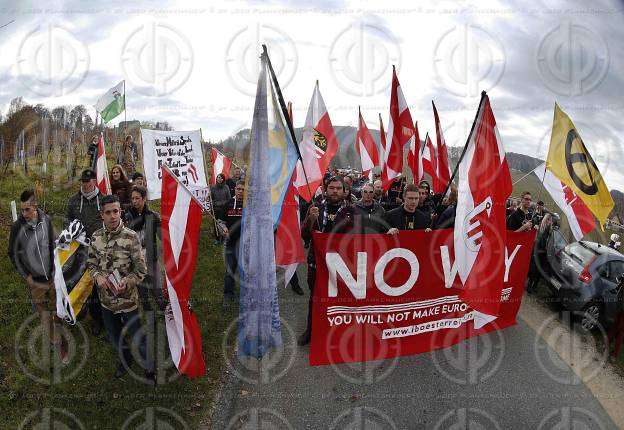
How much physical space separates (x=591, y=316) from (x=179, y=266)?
6730 mm

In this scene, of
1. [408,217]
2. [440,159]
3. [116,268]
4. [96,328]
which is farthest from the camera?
[440,159]

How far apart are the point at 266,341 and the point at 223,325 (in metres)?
2.10

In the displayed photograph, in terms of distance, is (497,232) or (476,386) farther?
(476,386)

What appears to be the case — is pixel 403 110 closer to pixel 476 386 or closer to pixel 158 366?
pixel 476 386

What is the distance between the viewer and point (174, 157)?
1082 centimetres

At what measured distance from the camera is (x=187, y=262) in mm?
4289

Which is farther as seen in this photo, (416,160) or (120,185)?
(416,160)

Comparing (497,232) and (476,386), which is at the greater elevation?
(497,232)

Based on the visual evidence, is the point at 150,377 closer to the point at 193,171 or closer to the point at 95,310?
the point at 95,310

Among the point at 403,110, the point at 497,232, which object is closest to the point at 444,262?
the point at 497,232

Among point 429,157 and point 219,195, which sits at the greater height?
point 429,157

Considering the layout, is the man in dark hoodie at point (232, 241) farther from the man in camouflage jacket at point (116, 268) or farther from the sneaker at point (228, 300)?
the man in camouflage jacket at point (116, 268)

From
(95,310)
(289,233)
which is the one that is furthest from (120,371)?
(289,233)

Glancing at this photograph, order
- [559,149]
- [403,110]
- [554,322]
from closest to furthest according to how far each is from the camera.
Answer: [559,149] → [554,322] → [403,110]
